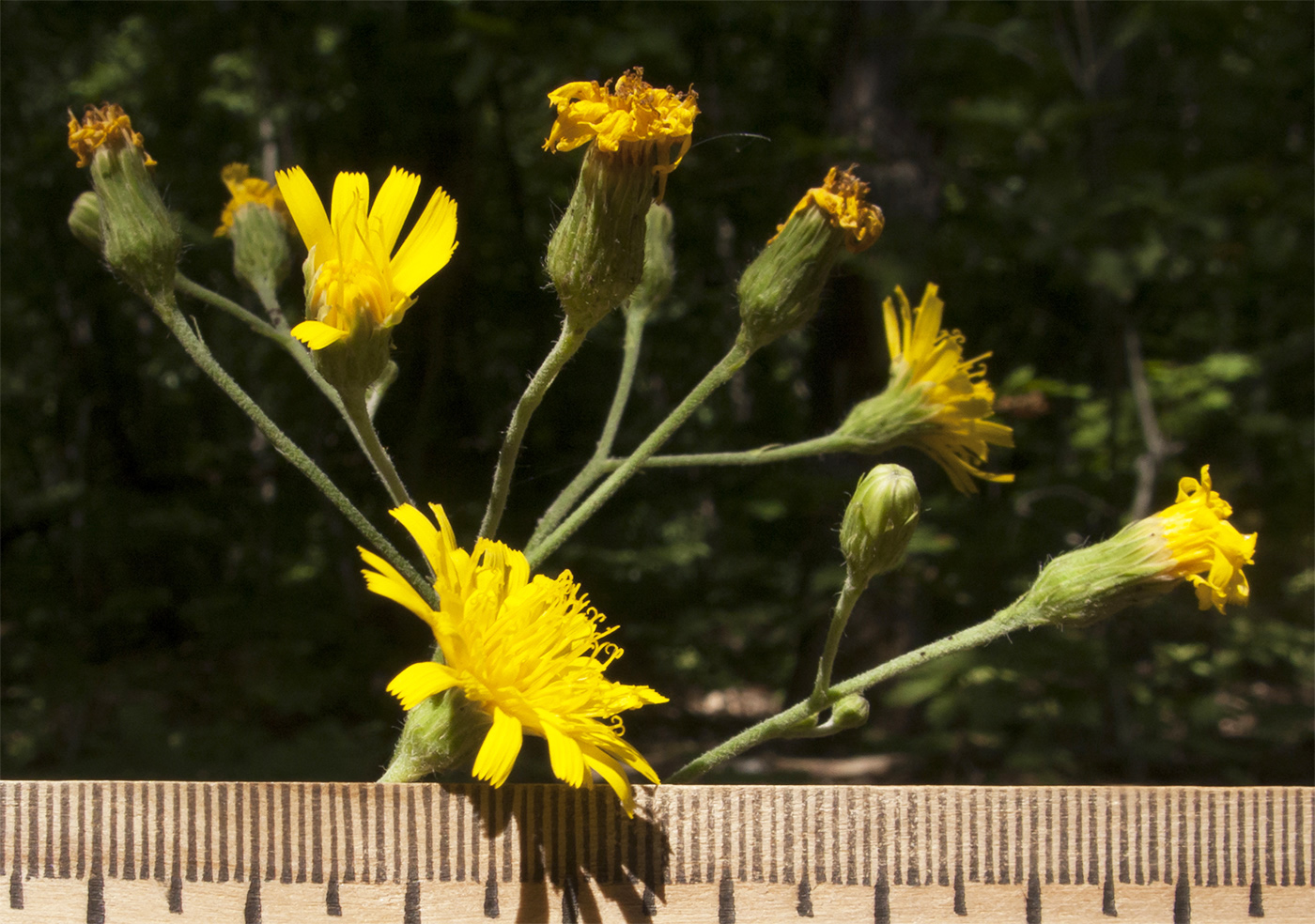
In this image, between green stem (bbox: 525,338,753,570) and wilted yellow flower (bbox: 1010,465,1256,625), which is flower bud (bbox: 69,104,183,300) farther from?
wilted yellow flower (bbox: 1010,465,1256,625)

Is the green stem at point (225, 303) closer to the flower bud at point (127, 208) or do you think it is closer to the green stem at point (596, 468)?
the flower bud at point (127, 208)

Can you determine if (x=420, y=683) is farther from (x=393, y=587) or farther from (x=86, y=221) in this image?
Answer: (x=86, y=221)

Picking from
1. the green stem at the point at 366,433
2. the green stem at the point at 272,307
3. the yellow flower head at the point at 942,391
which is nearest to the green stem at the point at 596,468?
the green stem at the point at 366,433

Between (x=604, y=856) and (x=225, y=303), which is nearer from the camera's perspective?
(x=604, y=856)

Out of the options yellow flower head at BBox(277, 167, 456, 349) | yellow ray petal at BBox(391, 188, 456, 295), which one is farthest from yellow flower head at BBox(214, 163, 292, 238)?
yellow ray petal at BBox(391, 188, 456, 295)

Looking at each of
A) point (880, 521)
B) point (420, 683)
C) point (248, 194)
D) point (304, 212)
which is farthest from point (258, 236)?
point (880, 521)

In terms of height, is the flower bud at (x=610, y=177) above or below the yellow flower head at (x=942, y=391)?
above
